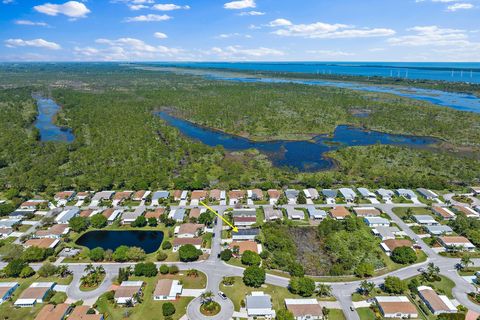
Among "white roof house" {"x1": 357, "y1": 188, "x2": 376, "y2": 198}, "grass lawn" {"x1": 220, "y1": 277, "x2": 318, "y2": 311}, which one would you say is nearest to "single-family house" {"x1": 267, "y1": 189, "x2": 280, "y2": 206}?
"white roof house" {"x1": 357, "y1": 188, "x2": 376, "y2": 198}

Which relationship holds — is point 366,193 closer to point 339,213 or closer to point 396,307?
point 339,213

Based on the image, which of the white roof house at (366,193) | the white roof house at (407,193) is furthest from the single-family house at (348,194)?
the white roof house at (407,193)

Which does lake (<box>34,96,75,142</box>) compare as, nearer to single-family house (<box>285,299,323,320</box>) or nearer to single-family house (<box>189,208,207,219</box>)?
single-family house (<box>189,208,207,219</box>)

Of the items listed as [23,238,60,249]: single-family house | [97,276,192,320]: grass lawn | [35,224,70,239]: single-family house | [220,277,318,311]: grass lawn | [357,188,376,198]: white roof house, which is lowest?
[97,276,192,320]: grass lawn

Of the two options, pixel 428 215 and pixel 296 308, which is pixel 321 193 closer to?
pixel 428 215

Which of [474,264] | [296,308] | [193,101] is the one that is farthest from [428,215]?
[193,101]

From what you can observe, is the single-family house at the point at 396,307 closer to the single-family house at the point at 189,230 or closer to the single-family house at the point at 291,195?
the single-family house at the point at 291,195

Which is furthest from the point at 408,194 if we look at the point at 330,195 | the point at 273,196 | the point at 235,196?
the point at 235,196

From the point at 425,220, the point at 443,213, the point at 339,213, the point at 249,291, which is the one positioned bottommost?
the point at 249,291
